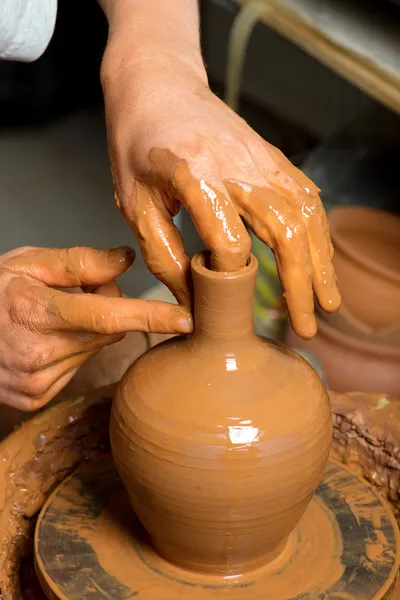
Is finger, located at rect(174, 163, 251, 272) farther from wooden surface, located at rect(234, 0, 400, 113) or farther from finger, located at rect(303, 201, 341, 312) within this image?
wooden surface, located at rect(234, 0, 400, 113)

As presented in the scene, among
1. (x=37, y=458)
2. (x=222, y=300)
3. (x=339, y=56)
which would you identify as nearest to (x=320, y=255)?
(x=222, y=300)

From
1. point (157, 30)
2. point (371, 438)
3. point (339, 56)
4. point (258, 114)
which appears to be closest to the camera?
point (157, 30)

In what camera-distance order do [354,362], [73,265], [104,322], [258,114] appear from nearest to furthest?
[104,322] < [73,265] < [354,362] < [258,114]

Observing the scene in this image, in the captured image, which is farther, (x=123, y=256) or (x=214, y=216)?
(x=123, y=256)

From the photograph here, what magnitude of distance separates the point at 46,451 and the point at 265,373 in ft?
1.87

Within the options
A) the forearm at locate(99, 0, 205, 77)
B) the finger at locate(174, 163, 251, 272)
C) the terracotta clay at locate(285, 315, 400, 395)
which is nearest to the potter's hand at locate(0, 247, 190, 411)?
the finger at locate(174, 163, 251, 272)

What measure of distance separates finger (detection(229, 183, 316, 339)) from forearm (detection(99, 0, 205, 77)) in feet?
1.29

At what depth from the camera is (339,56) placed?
2455 millimetres

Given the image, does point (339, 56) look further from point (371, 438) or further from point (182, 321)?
point (182, 321)

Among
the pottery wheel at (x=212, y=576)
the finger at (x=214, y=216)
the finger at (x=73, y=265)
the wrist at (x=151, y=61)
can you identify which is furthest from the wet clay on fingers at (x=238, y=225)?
the pottery wheel at (x=212, y=576)

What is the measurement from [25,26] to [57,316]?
0.73 metres

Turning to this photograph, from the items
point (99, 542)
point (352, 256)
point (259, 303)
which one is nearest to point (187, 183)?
point (99, 542)

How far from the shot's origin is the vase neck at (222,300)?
3.86ft

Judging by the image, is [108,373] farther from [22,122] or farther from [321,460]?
[22,122]
